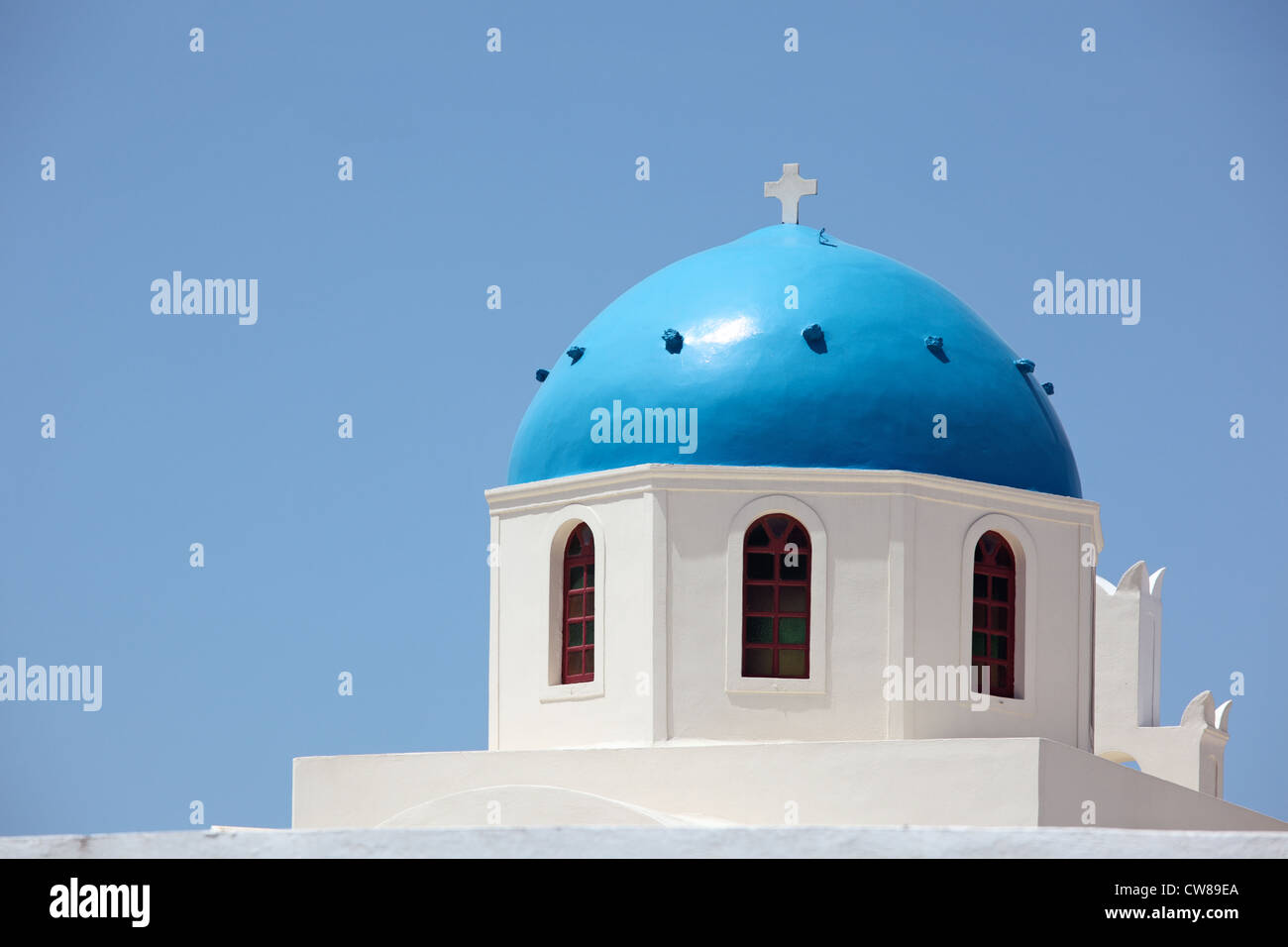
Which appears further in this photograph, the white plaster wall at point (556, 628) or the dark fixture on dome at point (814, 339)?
the dark fixture on dome at point (814, 339)

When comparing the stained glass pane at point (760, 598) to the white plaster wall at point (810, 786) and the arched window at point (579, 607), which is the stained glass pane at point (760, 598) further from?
the arched window at point (579, 607)

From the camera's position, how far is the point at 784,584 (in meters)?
18.1

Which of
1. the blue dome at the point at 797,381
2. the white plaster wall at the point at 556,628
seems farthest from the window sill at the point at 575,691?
the blue dome at the point at 797,381

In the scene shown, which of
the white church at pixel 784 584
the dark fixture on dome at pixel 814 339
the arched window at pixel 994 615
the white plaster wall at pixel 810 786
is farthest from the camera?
the arched window at pixel 994 615

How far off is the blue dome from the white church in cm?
3

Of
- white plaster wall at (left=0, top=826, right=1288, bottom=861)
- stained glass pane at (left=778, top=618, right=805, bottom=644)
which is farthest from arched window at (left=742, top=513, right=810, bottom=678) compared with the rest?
white plaster wall at (left=0, top=826, right=1288, bottom=861)

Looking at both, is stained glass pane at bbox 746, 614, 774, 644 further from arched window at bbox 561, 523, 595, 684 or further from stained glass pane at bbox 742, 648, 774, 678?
arched window at bbox 561, 523, 595, 684

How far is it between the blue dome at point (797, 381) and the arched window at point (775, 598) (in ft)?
2.15

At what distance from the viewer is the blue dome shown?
18281 mm

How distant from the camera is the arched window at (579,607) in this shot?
1877 centimetres

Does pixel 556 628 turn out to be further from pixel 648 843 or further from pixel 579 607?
pixel 648 843

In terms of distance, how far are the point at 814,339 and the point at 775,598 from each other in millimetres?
2382

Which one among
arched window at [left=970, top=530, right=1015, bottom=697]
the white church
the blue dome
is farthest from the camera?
arched window at [left=970, top=530, right=1015, bottom=697]
